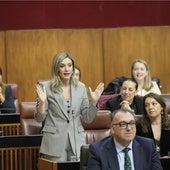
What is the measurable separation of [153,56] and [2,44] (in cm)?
250

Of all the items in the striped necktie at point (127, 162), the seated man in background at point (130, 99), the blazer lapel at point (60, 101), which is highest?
the seated man in background at point (130, 99)

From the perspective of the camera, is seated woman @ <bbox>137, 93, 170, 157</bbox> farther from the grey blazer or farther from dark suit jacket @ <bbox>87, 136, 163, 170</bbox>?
dark suit jacket @ <bbox>87, 136, 163, 170</bbox>

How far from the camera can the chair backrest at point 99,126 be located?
6125 millimetres

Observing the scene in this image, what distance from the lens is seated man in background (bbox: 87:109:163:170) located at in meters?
4.13

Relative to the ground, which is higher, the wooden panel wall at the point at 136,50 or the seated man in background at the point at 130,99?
the wooden panel wall at the point at 136,50

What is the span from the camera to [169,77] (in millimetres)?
10359

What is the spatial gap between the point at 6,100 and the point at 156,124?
2773 mm

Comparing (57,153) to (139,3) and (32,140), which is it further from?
(139,3)

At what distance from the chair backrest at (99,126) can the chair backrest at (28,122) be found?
25.0 inches

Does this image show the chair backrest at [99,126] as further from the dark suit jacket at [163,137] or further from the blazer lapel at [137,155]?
the blazer lapel at [137,155]

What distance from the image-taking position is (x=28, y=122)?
655 cm

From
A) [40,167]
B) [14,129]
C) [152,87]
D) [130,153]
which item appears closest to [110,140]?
[130,153]

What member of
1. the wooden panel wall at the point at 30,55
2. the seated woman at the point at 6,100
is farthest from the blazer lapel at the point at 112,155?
the wooden panel wall at the point at 30,55

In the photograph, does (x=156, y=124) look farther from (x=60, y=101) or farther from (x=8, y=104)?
(x=8, y=104)
